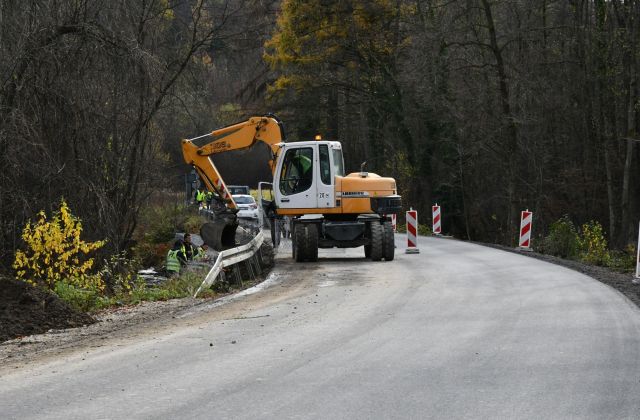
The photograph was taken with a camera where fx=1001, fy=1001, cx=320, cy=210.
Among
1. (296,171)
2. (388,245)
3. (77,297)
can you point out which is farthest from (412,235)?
(77,297)

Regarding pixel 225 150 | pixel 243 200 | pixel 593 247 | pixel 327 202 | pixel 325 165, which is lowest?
pixel 593 247

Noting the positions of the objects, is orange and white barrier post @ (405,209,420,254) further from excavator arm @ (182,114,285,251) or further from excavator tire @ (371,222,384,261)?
excavator arm @ (182,114,285,251)

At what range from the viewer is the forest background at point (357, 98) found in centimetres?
1738

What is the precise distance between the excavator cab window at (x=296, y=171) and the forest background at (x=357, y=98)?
252cm

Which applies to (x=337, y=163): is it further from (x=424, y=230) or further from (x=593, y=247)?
(x=424, y=230)

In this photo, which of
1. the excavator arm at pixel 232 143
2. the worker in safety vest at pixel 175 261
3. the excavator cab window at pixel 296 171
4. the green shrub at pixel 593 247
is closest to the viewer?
the worker in safety vest at pixel 175 261

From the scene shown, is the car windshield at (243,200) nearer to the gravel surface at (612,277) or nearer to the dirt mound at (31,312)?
the gravel surface at (612,277)

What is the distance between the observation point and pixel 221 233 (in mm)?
29031

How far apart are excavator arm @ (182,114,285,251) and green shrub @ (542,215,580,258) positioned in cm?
861

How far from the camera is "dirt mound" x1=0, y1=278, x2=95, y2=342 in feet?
41.3

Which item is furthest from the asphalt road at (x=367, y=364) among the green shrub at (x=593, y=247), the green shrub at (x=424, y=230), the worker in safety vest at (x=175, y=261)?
the green shrub at (x=424, y=230)

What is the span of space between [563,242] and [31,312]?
752 inches

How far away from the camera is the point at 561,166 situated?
41969 mm

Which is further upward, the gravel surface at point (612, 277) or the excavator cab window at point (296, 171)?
the excavator cab window at point (296, 171)
